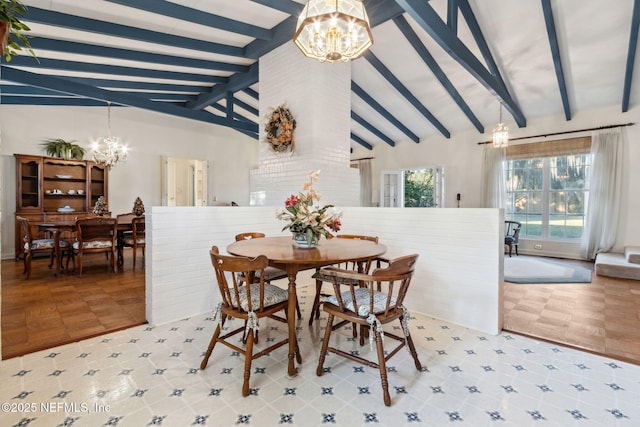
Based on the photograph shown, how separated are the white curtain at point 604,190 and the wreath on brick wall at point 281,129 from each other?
5695 millimetres

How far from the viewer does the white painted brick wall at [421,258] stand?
2.58 m

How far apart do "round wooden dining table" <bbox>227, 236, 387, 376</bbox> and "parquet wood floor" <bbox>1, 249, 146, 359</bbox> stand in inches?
59.6

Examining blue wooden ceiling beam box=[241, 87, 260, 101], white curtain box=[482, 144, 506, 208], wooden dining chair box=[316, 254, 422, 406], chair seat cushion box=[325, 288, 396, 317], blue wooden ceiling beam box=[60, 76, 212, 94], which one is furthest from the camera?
white curtain box=[482, 144, 506, 208]

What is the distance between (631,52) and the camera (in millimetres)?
3885

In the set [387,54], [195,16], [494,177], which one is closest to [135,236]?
[195,16]

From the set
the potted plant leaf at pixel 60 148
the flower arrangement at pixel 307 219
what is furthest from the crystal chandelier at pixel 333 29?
the potted plant leaf at pixel 60 148

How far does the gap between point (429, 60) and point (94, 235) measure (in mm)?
5502

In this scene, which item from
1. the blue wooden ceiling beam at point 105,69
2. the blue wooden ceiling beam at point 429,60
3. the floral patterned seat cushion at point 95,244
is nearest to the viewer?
the blue wooden ceiling beam at point 429,60

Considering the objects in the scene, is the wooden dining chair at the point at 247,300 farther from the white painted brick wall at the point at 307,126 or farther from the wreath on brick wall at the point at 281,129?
the wreath on brick wall at the point at 281,129

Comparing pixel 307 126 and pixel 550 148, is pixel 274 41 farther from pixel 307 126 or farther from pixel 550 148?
pixel 550 148

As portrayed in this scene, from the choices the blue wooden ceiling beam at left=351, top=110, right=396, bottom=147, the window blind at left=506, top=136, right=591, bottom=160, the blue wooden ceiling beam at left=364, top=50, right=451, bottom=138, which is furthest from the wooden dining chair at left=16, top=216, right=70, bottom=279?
the window blind at left=506, top=136, right=591, bottom=160

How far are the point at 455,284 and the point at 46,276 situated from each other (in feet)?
17.4

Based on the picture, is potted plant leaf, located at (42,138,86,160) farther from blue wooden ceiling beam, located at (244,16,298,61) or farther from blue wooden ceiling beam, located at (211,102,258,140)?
blue wooden ceiling beam, located at (244,16,298,61)

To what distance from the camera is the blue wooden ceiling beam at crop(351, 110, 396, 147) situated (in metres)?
7.00
